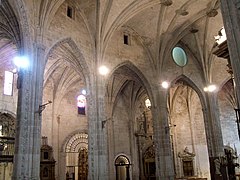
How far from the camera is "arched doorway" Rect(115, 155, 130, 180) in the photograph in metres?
Answer: 23.9

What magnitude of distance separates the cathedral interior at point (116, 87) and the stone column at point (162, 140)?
65 millimetres

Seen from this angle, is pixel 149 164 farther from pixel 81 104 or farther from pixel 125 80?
pixel 81 104

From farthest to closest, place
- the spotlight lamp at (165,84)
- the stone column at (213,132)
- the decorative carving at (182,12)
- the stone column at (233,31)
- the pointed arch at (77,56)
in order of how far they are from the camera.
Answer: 1. the spotlight lamp at (165,84)
2. the stone column at (213,132)
3. the decorative carving at (182,12)
4. the pointed arch at (77,56)
5. the stone column at (233,31)

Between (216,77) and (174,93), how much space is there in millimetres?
6397

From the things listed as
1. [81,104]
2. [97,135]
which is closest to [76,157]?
[81,104]

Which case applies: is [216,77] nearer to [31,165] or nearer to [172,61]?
[172,61]

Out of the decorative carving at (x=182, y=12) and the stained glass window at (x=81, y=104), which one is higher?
the decorative carving at (x=182, y=12)

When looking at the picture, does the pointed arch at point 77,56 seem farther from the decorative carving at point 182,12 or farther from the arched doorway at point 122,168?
the arched doorway at point 122,168

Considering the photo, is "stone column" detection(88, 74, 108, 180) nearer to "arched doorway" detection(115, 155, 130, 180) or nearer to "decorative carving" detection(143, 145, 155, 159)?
"arched doorway" detection(115, 155, 130, 180)

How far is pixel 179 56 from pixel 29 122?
1342 centimetres

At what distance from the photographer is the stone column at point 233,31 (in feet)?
20.7

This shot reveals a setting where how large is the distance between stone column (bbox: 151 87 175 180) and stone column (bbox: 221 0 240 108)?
462 inches

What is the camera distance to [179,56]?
21000 mm

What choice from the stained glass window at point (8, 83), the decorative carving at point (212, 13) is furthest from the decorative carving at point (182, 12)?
the stained glass window at point (8, 83)
